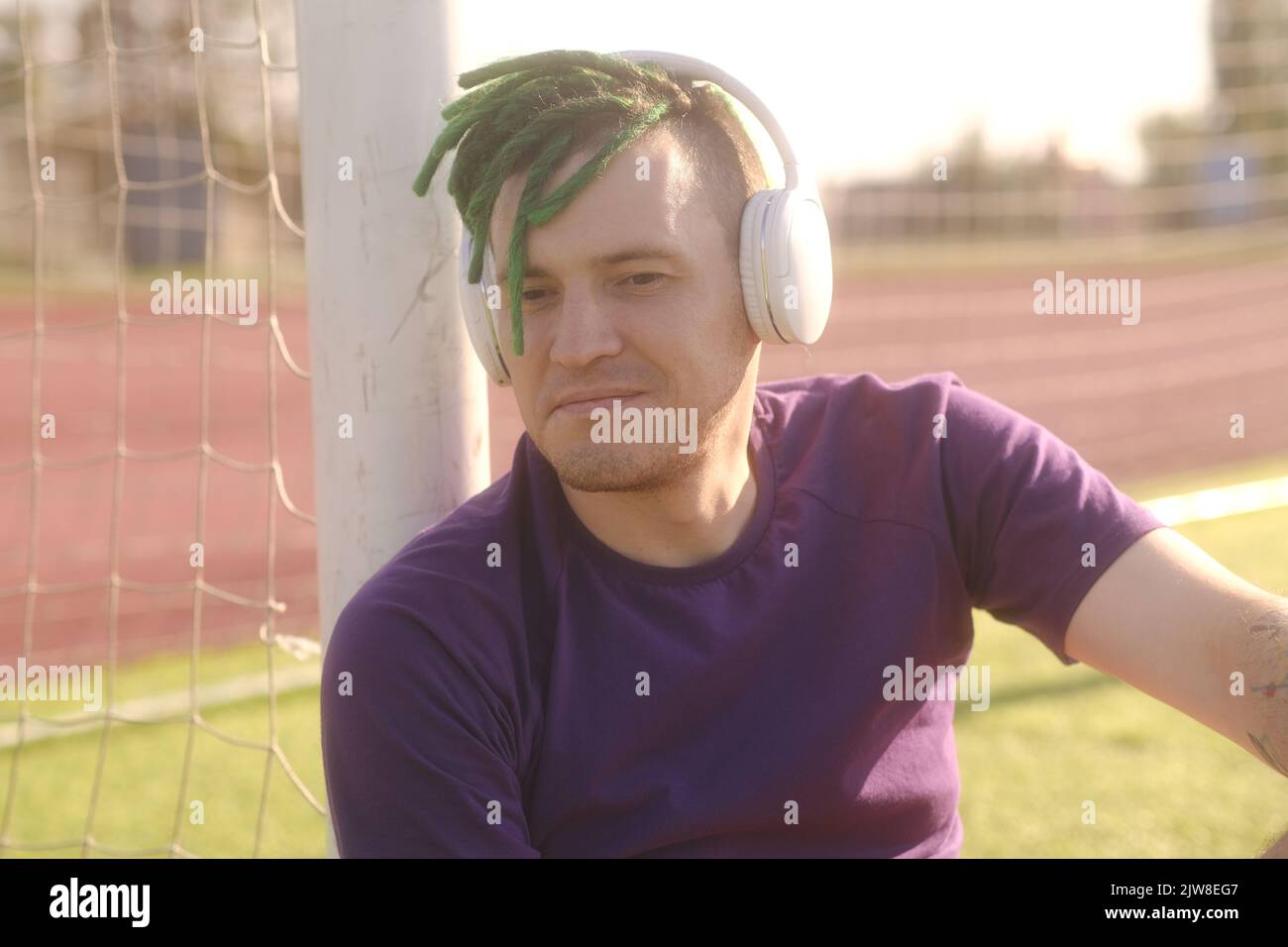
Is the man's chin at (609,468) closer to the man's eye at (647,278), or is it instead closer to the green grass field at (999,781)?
the man's eye at (647,278)

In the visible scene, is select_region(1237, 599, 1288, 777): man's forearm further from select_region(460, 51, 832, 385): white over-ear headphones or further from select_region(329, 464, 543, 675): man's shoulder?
select_region(329, 464, 543, 675): man's shoulder

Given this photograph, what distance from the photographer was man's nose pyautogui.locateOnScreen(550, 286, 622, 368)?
146 centimetres

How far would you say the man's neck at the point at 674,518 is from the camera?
1548 millimetres

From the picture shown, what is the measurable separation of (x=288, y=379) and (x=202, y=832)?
11120 mm

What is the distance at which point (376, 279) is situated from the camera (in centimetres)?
167

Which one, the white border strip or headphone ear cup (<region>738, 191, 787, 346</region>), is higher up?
headphone ear cup (<region>738, 191, 787, 346</region>)

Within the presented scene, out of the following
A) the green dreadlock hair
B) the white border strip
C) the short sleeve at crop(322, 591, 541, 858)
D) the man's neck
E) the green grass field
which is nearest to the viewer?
the short sleeve at crop(322, 591, 541, 858)

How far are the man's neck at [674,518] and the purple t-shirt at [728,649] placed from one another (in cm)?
3

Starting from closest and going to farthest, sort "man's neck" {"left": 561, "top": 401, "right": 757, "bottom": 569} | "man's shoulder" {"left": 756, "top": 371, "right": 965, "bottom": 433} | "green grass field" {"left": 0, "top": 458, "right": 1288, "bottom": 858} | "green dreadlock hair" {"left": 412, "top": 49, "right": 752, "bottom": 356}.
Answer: "green dreadlock hair" {"left": 412, "top": 49, "right": 752, "bottom": 356} < "man's neck" {"left": 561, "top": 401, "right": 757, "bottom": 569} < "man's shoulder" {"left": 756, "top": 371, "right": 965, "bottom": 433} < "green grass field" {"left": 0, "top": 458, "right": 1288, "bottom": 858}

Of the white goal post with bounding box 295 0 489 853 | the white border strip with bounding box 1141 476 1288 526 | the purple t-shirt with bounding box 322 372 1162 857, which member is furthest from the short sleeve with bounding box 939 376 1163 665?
the white border strip with bounding box 1141 476 1288 526

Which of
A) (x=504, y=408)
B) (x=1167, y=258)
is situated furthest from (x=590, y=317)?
(x=1167, y=258)

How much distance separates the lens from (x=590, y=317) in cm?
146

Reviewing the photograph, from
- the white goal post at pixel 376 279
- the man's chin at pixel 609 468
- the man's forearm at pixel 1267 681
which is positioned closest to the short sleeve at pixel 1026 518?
the man's forearm at pixel 1267 681

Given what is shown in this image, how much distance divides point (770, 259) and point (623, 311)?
0.63ft
